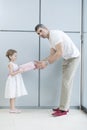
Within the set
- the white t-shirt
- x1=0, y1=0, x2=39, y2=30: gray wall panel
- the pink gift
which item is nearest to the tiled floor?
the pink gift

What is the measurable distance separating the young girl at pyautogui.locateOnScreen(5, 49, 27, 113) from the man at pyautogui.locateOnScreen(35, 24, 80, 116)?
34cm

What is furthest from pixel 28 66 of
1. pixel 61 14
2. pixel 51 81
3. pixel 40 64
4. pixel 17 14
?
pixel 61 14

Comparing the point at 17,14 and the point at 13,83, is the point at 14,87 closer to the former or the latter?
the point at 13,83

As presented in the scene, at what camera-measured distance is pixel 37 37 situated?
4348 mm

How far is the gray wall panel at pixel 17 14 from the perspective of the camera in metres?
4.30

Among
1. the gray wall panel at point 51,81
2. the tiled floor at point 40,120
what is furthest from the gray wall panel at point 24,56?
the tiled floor at point 40,120

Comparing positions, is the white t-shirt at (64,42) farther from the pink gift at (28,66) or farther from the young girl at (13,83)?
the young girl at (13,83)

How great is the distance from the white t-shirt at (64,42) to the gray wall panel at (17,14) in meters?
0.70

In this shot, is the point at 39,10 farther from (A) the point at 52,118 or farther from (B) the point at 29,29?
(A) the point at 52,118

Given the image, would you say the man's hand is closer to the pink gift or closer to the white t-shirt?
the pink gift

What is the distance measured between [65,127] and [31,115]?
32.8 inches

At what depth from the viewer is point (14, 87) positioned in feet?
13.2

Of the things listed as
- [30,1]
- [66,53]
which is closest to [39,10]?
[30,1]

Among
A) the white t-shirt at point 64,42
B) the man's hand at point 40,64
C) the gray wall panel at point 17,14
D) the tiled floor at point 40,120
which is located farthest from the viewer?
the gray wall panel at point 17,14
